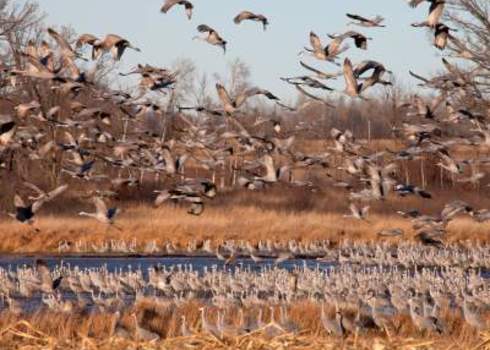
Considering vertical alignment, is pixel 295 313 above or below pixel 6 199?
below

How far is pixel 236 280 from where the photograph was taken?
80.8 ft

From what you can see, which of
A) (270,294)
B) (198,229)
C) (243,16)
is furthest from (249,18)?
(198,229)

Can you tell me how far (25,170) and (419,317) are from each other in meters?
35.4

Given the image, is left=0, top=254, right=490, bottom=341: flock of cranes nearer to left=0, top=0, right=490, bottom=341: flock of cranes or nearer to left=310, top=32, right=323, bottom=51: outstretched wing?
left=0, top=0, right=490, bottom=341: flock of cranes

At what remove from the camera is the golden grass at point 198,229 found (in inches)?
1444

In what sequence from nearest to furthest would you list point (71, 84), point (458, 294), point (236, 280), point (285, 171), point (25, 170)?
point (71, 84) < point (285, 171) < point (458, 294) < point (236, 280) < point (25, 170)

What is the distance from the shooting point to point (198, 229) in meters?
38.3

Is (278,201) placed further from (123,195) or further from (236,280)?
(236,280)

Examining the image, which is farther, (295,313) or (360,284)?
(360,284)

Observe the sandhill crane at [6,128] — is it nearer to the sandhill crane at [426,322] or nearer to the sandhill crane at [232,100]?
the sandhill crane at [232,100]

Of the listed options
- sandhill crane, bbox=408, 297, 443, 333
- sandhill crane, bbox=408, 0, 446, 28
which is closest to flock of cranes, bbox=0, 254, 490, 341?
sandhill crane, bbox=408, 297, 443, 333

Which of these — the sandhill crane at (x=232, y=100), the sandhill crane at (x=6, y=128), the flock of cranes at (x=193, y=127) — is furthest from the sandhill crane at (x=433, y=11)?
the sandhill crane at (x=6, y=128)

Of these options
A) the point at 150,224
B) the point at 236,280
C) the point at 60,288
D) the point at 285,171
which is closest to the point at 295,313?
the point at 285,171

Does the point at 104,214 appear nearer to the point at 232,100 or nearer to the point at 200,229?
the point at 232,100
